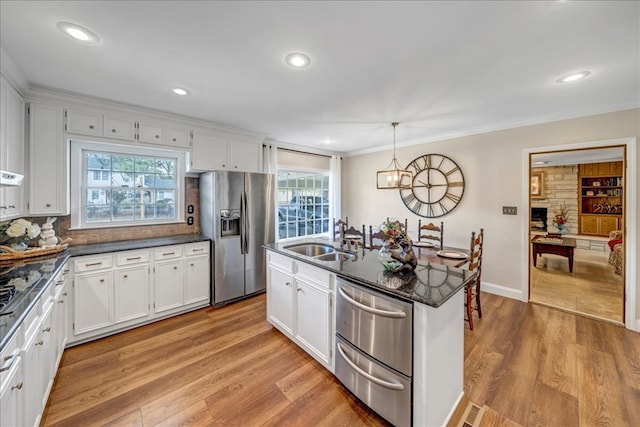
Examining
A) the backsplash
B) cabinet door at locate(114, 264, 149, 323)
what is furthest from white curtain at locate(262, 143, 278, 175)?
cabinet door at locate(114, 264, 149, 323)

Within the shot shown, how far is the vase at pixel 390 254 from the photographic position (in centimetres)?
180

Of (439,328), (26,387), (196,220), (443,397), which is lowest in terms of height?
(443,397)

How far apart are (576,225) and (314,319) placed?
822 centimetres

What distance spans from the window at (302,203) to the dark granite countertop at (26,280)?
308 centimetres

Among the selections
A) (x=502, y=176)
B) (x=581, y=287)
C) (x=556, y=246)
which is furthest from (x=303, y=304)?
(x=556, y=246)

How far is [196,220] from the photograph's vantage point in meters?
3.77

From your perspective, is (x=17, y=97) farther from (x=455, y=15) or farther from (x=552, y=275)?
(x=552, y=275)

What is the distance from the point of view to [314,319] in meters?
2.20

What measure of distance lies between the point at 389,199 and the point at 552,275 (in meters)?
3.21

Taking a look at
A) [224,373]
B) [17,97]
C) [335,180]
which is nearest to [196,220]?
[17,97]

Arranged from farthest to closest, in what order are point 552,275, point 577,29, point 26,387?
point 552,275 < point 577,29 < point 26,387

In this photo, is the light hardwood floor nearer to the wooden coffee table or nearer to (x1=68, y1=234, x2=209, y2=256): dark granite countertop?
the wooden coffee table

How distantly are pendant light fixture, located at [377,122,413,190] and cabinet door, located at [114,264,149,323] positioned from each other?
3.28 m

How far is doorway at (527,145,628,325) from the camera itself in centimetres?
388
